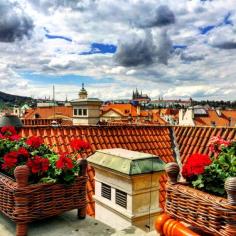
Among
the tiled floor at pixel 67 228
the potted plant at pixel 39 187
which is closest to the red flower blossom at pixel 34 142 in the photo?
the potted plant at pixel 39 187

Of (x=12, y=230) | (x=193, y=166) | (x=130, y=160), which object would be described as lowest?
(x=12, y=230)

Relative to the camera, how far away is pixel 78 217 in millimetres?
3031

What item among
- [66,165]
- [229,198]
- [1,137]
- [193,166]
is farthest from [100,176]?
[229,198]

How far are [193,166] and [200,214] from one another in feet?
1.28

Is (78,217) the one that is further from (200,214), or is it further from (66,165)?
(200,214)

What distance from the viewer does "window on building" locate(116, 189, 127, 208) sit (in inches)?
168

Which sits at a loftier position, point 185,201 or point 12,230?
point 185,201

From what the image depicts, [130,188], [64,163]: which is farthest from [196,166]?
[130,188]

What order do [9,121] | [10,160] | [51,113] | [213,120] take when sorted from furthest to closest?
1. [213,120]
2. [51,113]
3. [9,121]
4. [10,160]

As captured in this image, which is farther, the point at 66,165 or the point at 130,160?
the point at 130,160

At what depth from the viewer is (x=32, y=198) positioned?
262 centimetres

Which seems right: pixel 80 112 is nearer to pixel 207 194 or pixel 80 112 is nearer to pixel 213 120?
pixel 207 194

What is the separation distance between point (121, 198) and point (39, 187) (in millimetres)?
1915

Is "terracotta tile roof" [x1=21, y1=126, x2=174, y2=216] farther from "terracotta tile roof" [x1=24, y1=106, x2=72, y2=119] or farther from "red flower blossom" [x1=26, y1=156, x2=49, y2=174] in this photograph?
"terracotta tile roof" [x1=24, y1=106, x2=72, y2=119]
